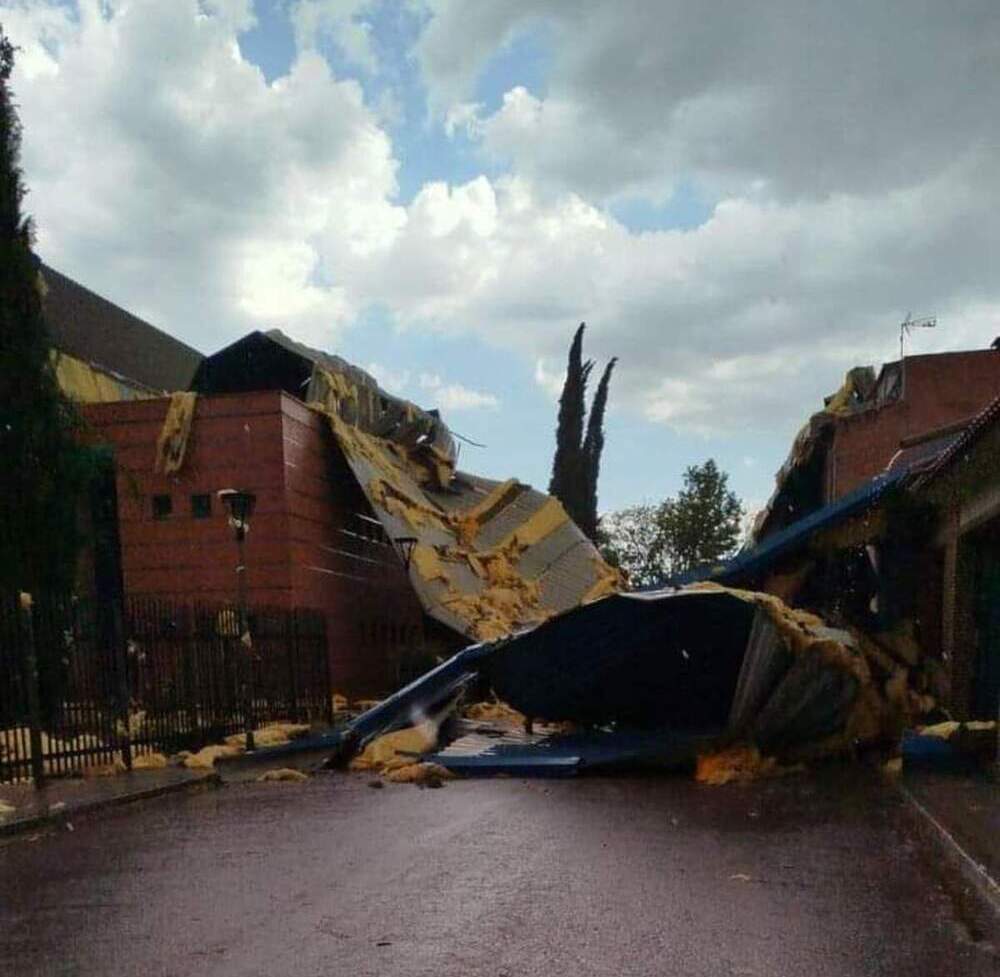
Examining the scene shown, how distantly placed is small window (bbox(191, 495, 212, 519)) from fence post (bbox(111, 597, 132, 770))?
751 cm

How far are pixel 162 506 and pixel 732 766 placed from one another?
12.6m

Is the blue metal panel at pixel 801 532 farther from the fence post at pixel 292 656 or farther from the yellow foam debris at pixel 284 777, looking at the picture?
the yellow foam debris at pixel 284 777

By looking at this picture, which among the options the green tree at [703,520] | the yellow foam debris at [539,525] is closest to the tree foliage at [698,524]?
the green tree at [703,520]

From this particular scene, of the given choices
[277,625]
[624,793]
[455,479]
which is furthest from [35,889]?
[455,479]

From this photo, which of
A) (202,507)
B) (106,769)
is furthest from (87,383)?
(106,769)

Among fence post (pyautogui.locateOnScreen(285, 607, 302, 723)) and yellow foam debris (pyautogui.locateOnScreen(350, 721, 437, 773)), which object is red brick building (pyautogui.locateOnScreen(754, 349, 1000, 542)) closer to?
fence post (pyautogui.locateOnScreen(285, 607, 302, 723))

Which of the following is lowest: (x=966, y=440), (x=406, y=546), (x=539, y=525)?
(x=406, y=546)

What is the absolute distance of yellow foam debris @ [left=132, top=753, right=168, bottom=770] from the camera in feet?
38.3

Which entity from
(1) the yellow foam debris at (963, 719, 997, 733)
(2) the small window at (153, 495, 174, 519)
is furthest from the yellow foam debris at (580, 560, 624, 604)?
(1) the yellow foam debris at (963, 719, 997, 733)

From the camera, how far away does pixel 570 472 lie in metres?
37.8

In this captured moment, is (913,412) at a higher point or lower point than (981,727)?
higher

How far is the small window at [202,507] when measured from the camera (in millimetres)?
19000

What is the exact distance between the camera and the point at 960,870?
19.0 feet

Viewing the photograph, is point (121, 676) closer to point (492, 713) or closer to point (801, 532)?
point (492, 713)
